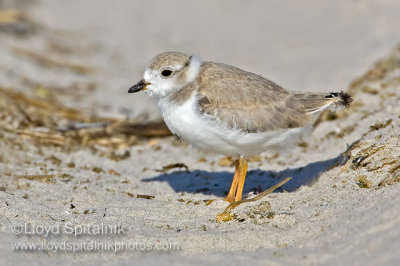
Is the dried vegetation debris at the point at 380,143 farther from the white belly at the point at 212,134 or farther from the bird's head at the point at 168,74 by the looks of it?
the bird's head at the point at 168,74

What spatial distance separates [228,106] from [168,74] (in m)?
0.73

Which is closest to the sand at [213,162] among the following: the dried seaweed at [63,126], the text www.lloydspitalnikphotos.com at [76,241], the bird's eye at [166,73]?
the text www.lloydspitalnikphotos.com at [76,241]

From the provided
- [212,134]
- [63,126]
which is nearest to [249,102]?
[212,134]

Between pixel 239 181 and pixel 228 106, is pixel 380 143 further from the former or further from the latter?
pixel 228 106

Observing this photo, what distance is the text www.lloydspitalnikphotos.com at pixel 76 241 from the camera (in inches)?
158

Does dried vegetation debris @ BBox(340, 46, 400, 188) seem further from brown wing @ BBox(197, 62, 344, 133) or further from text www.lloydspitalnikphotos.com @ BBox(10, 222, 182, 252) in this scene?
text www.lloydspitalnikphotos.com @ BBox(10, 222, 182, 252)

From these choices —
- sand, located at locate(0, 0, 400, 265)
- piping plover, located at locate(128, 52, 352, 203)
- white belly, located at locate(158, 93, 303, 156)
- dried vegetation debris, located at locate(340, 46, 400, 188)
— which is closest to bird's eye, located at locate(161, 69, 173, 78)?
Answer: piping plover, located at locate(128, 52, 352, 203)

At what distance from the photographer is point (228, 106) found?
5020mm

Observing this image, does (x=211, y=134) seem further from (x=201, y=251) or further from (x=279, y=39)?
(x=279, y=39)

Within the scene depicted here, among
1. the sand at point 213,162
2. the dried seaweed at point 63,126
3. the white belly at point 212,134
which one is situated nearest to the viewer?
the sand at point 213,162

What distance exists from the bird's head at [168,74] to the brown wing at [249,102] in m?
0.13

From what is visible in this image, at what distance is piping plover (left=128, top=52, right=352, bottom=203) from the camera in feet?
16.2

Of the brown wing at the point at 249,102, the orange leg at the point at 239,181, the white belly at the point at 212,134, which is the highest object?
the brown wing at the point at 249,102

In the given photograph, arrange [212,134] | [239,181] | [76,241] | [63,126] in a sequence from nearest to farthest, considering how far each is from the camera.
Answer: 1. [76,241]
2. [212,134]
3. [239,181]
4. [63,126]
